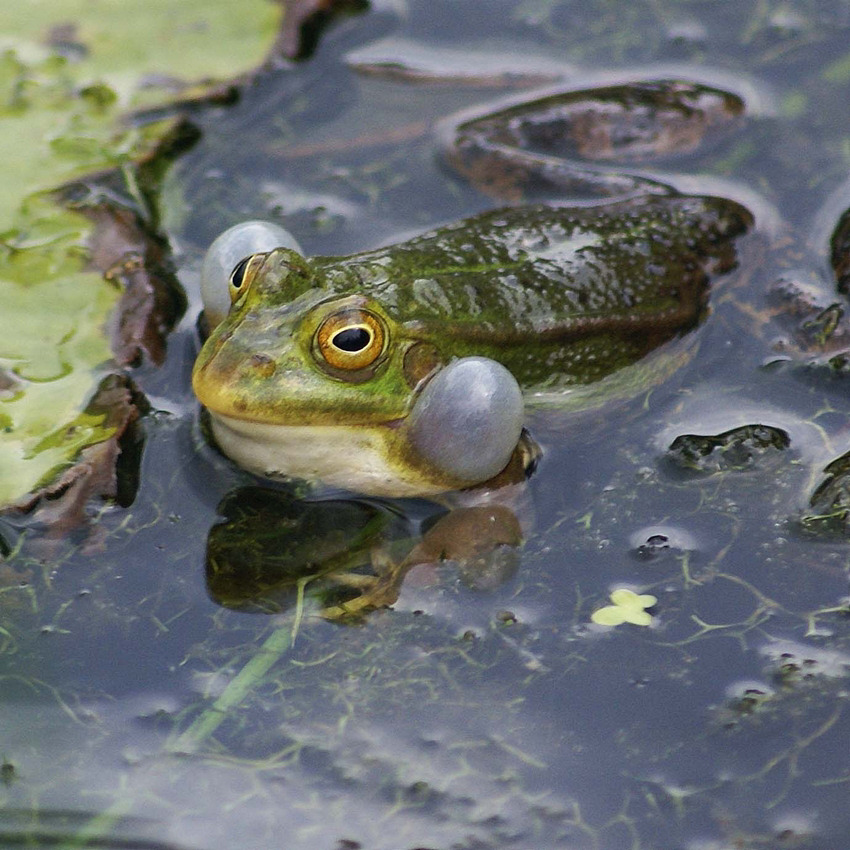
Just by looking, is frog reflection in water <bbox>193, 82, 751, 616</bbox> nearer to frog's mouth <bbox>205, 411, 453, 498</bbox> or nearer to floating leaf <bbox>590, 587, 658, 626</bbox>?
A: frog's mouth <bbox>205, 411, 453, 498</bbox>

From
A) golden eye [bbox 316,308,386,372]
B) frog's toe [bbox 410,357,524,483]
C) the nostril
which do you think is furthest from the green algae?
frog's toe [bbox 410,357,524,483]

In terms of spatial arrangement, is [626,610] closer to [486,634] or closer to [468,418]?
[486,634]

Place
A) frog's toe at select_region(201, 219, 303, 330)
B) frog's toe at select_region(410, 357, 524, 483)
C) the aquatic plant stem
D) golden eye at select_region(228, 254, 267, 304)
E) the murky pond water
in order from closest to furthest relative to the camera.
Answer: the murky pond water
the aquatic plant stem
frog's toe at select_region(410, 357, 524, 483)
golden eye at select_region(228, 254, 267, 304)
frog's toe at select_region(201, 219, 303, 330)

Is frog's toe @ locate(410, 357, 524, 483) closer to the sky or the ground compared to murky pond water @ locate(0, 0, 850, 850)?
closer to the sky

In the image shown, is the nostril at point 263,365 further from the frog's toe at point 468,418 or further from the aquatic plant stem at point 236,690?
the aquatic plant stem at point 236,690

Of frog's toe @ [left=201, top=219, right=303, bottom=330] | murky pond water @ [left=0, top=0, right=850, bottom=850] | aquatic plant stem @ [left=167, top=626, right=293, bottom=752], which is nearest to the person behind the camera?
murky pond water @ [left=0, top=0, right=850, bottom=850]

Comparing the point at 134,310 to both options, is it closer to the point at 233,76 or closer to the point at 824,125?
the point at 233,76

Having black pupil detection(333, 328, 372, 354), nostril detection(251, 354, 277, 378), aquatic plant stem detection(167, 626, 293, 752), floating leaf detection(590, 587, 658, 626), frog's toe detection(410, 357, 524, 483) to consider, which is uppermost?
black pupil detection(333, 328, 372, 354)

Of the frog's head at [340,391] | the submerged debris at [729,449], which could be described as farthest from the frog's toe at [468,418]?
the submerged debris at [729,449]
